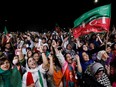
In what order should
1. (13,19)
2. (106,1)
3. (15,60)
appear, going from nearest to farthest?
1. (15,60)
2. (106,1)
3. (13,19)

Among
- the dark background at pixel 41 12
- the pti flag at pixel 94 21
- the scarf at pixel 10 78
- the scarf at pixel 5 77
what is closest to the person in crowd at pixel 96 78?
Result: the scarf at pixel 10 78

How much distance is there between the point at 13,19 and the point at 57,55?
64.7m

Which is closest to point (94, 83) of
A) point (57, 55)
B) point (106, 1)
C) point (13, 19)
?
point (57, 55)

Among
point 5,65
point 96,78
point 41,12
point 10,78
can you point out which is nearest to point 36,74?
point 10,78

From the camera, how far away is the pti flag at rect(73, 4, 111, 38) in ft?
37.2

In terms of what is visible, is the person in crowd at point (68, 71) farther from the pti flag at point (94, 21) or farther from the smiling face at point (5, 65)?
the pti flag at point (94, 21)

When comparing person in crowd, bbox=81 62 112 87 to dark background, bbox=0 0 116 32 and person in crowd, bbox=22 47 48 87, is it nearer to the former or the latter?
person in crowd, bbox=22 47 48 87

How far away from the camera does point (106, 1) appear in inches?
2274

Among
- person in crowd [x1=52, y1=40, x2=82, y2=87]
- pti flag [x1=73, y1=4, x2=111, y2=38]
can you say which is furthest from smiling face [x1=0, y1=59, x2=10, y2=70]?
pti flag [x1=73, y1=4, x2=111, y2=38]

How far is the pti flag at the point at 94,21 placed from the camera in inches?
447

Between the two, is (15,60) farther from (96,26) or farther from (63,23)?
(63,23)

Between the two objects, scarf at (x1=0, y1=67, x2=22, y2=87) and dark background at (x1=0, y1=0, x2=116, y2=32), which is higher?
dark background at (x1=0, y1=0, x2=116, y2=32)

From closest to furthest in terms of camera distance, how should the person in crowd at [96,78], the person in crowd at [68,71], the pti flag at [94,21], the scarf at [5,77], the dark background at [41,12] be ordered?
the person in crowd at [96,78] < the scarf at [5,77] < the person in crowd at [68,71] < the pti flag at [94,21] < the dark background at [41,12]

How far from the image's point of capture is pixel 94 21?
1160 centimetres
